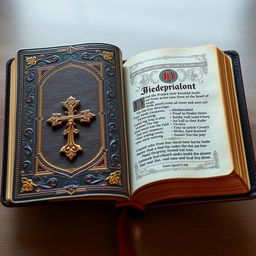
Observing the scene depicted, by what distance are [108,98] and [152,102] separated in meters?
0.07

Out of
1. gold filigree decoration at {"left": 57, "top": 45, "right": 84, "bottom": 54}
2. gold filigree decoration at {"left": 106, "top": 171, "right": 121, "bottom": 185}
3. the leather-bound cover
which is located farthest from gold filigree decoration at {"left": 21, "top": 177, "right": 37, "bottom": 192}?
gold filigree decoration at {"left": 57, "top": 45, "right": 84, "bottom": 54}

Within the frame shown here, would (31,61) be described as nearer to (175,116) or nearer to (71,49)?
(71,49)

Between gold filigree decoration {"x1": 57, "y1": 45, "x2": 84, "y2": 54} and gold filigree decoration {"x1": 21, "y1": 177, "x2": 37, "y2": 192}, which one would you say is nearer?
gold filigree decoration {"x1": 21, "y1": 177, "x2": 37, "y2": 192}

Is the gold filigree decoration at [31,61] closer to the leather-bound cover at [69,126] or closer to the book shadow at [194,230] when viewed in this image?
the leather-bound cover at [69,126]

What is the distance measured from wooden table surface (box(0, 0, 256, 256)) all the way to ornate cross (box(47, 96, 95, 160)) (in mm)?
120

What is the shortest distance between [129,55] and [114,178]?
329 millimetres

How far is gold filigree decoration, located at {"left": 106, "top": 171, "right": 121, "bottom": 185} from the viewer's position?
725mm

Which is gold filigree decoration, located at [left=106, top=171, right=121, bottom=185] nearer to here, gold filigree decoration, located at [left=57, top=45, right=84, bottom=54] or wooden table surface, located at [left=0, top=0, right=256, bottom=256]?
wooden table surface, located at [left=0, top=0, right=256, bottom=256]

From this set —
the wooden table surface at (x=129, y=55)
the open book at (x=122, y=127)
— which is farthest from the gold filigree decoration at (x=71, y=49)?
the wooden table surface at (x=129, y=55)

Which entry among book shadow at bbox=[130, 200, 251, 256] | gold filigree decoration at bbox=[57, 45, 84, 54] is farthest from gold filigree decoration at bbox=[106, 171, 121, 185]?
gold filigree decoration at bbox=[57, 45, 84, 54]

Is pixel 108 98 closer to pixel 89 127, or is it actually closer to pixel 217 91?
pixel 89 127

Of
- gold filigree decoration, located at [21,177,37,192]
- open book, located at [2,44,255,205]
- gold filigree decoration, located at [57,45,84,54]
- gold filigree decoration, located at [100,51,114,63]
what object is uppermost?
gold filigree decoration, located at [57,45,84,54]

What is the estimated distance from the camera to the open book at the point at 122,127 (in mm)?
726

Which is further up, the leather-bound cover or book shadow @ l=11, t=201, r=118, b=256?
the leather-bound cover
